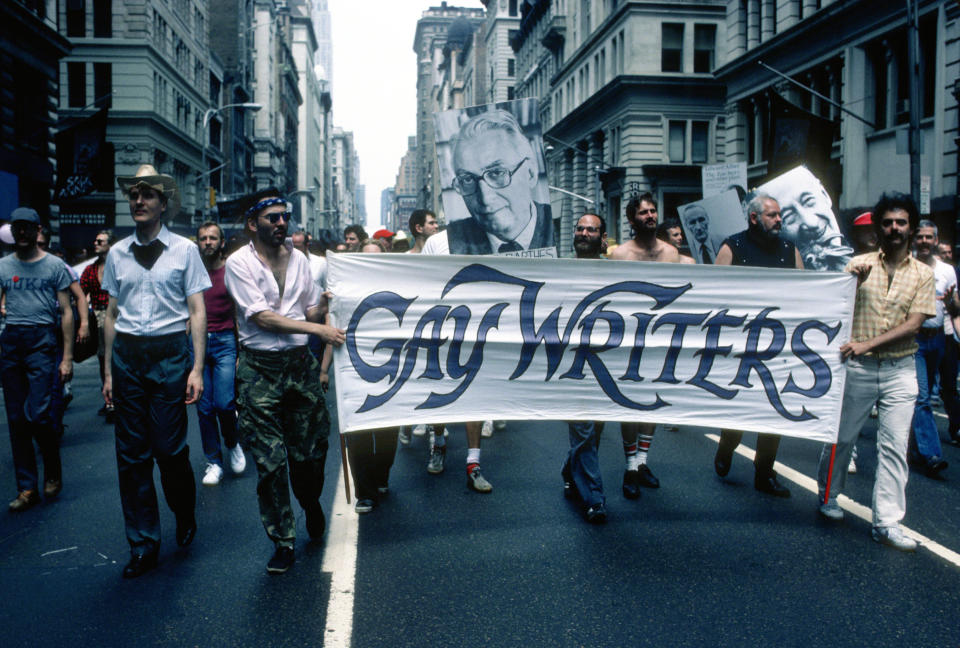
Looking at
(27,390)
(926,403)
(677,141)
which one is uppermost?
(677,141)

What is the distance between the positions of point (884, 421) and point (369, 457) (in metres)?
3.25

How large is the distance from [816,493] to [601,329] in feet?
6.89

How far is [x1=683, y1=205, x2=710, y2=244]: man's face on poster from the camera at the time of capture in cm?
1018

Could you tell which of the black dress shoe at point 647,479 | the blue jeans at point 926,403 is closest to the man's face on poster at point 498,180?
the black dress shoe at point 647,479

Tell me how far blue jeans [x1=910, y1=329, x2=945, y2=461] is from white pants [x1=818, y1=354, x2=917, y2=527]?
173 centimetres

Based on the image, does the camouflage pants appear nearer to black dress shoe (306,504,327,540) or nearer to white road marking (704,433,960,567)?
black dress shoe (306,504,327,540)

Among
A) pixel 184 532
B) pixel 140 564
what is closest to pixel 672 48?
pixel 184 532

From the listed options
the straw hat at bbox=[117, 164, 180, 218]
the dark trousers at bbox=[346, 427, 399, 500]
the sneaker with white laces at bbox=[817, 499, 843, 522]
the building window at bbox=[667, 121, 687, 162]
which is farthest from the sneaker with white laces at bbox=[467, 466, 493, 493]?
the building window at bbox=[667, 121, 687, 162]

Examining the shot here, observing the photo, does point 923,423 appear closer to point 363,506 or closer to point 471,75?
point 363,506

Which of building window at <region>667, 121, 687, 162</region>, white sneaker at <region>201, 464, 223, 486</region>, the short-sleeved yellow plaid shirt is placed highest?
building window at <region>667, 121, 687, 162</region>

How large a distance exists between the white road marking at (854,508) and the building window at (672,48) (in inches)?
1629

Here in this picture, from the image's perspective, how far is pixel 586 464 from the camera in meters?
5.82

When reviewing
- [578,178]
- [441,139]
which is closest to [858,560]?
[441,139]

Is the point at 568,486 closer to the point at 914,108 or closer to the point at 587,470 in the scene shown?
the point at 587,470
